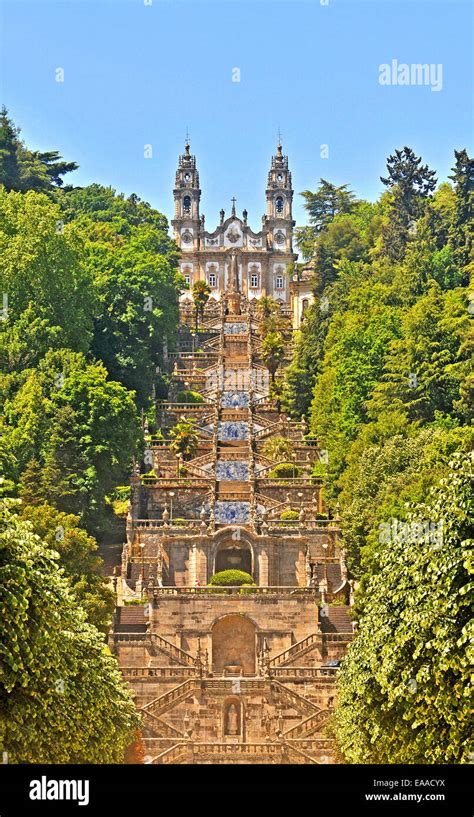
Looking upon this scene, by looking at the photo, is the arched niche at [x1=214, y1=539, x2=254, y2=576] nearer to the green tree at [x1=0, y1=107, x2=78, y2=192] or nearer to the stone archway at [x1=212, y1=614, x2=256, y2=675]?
the stone archway at [x1=212, y1=614, x2=256, y2=675]

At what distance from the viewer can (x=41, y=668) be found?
2956 centimetres

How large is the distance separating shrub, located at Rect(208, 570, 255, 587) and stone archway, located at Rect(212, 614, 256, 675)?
3953 mm

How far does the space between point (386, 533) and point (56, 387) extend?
71.8ft

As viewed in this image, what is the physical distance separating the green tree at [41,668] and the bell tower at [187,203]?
107m

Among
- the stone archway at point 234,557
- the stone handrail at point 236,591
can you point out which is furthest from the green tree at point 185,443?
the stone handrail at point 236,591

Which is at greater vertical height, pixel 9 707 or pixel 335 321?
pixel 335 321

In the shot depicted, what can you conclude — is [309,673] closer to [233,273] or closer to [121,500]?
[121,500]

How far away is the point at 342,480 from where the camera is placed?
222 ft

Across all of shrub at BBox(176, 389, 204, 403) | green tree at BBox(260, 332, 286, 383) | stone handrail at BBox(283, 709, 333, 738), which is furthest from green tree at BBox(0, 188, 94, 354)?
stone handrail at BBox(283, 709, 333, 738)

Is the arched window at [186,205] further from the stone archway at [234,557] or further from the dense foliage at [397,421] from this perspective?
the stone archway at [234,557]

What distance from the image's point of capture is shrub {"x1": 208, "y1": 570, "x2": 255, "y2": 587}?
205 ft
